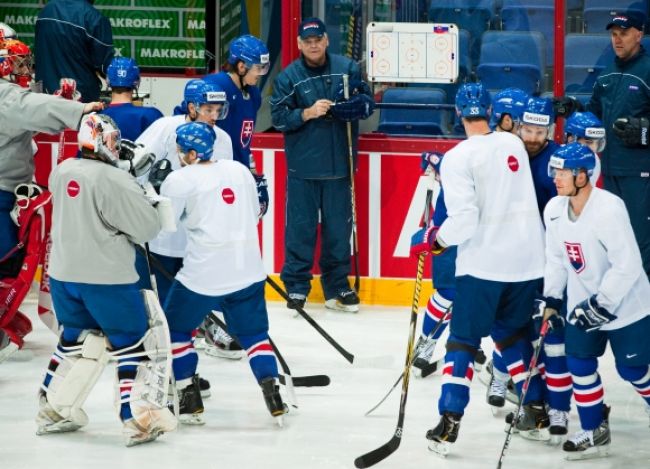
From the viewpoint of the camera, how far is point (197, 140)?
6047 mm

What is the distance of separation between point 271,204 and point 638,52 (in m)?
2.30

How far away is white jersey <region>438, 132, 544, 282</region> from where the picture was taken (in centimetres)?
570

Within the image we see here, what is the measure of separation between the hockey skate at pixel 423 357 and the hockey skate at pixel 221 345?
0.93 meters

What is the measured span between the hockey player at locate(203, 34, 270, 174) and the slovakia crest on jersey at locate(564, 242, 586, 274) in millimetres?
2432

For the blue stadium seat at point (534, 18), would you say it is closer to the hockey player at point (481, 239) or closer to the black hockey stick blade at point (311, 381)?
the black hockey stick blade at point (311, 381)

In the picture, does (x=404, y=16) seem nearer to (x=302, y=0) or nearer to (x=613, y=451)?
(x=302, y=0)

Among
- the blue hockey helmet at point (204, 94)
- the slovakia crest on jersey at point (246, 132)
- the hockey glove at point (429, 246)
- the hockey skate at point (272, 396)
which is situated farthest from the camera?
the slovakia crest on jersey at point (246, 132)

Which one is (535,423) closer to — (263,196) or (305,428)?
(305,428)

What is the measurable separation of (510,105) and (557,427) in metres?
1.33

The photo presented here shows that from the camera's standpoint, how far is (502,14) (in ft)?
28.2

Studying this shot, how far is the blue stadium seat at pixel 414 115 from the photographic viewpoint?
8.61m

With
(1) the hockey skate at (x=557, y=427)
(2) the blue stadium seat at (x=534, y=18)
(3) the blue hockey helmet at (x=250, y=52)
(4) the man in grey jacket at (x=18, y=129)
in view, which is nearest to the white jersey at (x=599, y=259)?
(1) the hockey skate at (x=557, y=427)

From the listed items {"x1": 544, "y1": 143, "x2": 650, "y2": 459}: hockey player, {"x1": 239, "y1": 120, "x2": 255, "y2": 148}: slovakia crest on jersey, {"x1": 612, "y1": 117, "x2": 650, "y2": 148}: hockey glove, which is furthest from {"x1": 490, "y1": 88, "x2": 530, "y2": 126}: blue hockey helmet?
{"x1": 239, "y1": 120, "x2": 255, "y2": 148}: slovakia crest on jersey

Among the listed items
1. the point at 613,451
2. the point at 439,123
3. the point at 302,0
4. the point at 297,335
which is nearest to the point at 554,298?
the point at 613,451
